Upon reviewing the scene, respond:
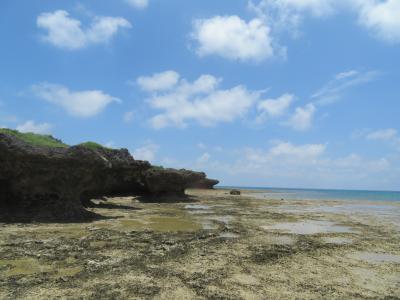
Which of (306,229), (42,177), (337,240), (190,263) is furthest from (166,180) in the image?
(190,263)

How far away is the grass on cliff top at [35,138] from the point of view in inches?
697

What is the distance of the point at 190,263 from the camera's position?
29.7 feet

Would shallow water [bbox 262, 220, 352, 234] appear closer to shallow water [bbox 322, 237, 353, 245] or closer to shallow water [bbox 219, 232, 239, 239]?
shallow water [bbox 322, 237, 353, 245]

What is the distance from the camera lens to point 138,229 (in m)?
14.4

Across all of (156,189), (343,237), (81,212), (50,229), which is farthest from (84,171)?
(156,189)

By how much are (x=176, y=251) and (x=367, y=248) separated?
6408 mm

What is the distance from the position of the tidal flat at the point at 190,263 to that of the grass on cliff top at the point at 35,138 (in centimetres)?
471

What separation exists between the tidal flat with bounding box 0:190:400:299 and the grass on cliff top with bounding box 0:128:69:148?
4710 millimetres

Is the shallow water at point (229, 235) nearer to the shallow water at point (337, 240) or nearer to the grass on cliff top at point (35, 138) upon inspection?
the shallow water at point (337, 240)

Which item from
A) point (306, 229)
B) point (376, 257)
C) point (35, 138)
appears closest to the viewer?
point (376, 257)

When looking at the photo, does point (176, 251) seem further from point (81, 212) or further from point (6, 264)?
point (81, 212)

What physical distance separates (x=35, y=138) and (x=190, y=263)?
533 inches

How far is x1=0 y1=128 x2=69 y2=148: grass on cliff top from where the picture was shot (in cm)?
1771

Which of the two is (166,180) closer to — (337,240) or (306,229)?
(306,229)
